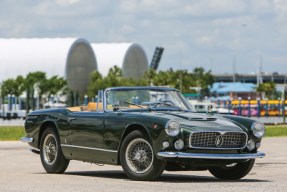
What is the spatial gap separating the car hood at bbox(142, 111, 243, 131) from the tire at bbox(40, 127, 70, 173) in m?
2.20

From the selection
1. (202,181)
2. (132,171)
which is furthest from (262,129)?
(132,171)

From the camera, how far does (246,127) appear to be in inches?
489

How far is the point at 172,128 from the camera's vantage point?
11789mm

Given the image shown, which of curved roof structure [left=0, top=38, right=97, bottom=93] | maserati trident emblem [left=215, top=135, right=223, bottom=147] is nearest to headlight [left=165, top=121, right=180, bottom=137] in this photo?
maserati trident emblem [left=215, top=135, right=223, bottom=147]

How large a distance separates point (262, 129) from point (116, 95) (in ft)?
7.94

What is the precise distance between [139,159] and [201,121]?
991 millimetres

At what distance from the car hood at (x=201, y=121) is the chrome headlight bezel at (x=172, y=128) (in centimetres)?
9

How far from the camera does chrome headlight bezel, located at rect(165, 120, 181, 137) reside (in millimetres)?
11750

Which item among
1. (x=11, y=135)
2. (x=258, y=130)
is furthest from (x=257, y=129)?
(x=11, y=135)

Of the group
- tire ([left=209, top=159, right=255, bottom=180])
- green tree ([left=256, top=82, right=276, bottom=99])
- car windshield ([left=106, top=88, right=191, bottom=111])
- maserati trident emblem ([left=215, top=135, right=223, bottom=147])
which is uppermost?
green tree ([left=256, top=82, right=276, bottom=99])

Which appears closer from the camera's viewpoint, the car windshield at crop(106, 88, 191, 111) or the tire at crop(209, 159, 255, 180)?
the tire at crop(209, 159, 255, 180)

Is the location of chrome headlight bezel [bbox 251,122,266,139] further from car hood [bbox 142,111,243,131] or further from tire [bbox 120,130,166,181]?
tire [bbox 120,130,166,181]

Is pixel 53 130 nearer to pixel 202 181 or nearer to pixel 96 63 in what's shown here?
pixel 202 181

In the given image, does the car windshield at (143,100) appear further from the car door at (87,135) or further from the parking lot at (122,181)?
the parking lot at (122,181)
